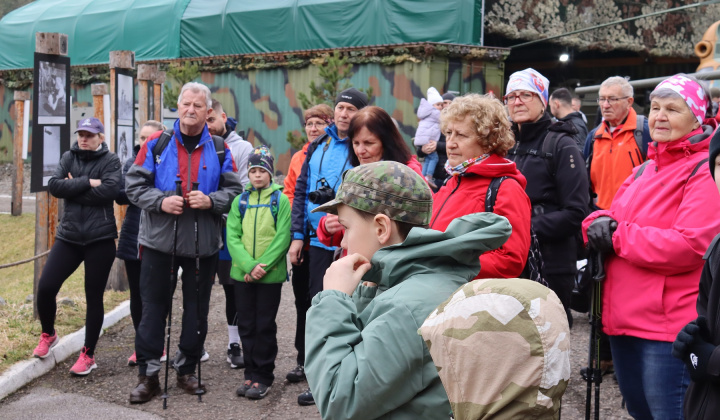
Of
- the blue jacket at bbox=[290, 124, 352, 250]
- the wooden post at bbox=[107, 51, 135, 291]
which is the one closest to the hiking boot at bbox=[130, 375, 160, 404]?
the blue jacket at bbox=[290, 124, 352, 250]

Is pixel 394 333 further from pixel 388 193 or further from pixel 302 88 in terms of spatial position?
pixel 302 88

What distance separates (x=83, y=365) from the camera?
21.8ft

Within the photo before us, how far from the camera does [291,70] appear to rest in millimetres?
20859

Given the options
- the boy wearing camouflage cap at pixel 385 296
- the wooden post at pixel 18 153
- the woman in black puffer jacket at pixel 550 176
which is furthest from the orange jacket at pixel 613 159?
the wooden post at pixel 18 153

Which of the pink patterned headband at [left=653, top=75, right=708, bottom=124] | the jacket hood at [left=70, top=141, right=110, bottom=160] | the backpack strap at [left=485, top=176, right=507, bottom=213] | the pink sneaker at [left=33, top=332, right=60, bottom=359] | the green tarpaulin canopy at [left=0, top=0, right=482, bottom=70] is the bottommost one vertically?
the pink sneaker at [left=33, top=332, right=60, bottom=359]

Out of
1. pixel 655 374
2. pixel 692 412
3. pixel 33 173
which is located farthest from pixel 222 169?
pixel 692 412

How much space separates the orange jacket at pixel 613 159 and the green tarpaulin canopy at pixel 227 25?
12.2 m

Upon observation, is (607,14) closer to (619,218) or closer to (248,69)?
(248,69)

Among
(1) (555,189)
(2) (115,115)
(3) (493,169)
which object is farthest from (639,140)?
(2) (115,115)

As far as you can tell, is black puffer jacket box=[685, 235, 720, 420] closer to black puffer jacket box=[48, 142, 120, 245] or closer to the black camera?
the black camera

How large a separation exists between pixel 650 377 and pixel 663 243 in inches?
24.8

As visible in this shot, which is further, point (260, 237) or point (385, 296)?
point (260, 237)

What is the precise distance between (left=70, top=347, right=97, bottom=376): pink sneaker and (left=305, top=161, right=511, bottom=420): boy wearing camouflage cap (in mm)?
4646

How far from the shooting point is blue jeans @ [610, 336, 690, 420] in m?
3.50
